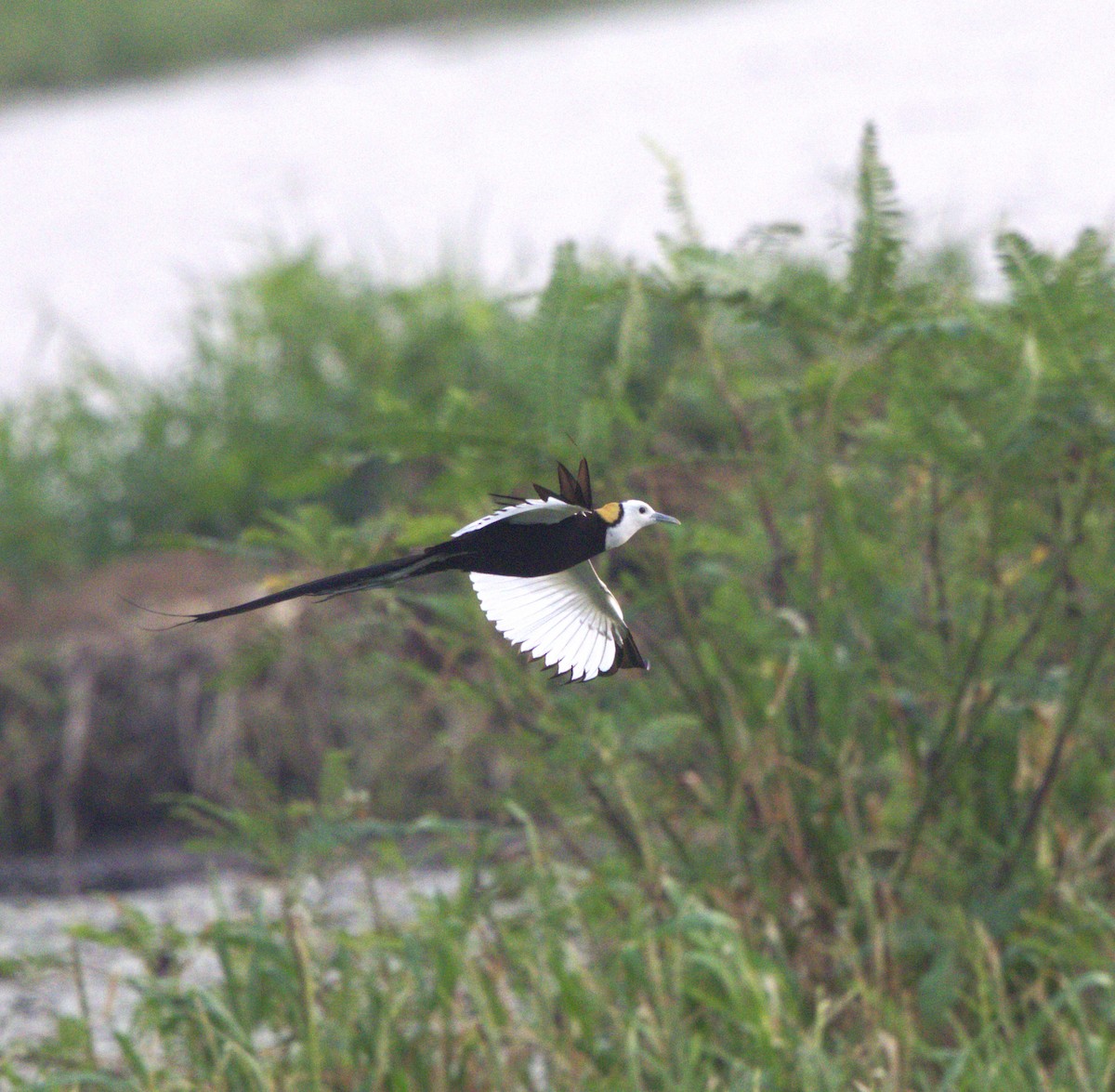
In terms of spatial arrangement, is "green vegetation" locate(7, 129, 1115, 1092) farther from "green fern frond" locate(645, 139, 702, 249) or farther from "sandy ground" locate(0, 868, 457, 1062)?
"sandy ground" locate(0, 868, 457, 1062)

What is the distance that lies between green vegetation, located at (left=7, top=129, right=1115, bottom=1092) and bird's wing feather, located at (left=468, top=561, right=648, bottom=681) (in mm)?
1269

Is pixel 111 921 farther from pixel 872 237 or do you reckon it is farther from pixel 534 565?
pixel 534 565

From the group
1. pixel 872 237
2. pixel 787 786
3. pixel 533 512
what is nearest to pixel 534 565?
pixel 533 512

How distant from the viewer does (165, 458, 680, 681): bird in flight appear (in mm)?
767

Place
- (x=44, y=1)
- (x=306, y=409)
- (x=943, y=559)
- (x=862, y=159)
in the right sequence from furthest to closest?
1. (x=44, y=1)
2. (x=306, y=409)
3. (x=943, y=559)
4. (x=862, y=159)

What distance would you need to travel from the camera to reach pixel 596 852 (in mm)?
3492

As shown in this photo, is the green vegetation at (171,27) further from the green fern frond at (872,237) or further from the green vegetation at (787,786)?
the green fern frond at (872,237)

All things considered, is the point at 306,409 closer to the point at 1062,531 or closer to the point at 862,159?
the point at 1062,531

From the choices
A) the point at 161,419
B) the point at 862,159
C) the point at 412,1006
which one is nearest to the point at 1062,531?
the point at 862,159

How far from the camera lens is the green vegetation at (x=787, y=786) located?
7.64 ft

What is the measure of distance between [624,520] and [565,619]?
8 cm

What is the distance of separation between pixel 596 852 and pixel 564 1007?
2.91 ft

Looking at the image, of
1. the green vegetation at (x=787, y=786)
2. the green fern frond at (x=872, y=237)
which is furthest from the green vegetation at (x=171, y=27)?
the green fern frond at (x=872, y=237)

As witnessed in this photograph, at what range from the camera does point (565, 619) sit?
844 mm
